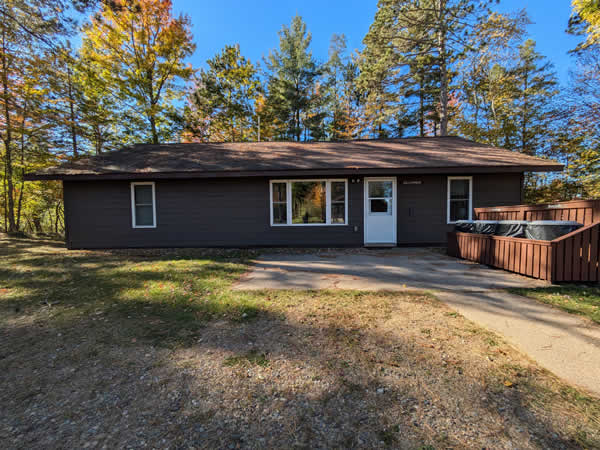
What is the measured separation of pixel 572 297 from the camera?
347cm

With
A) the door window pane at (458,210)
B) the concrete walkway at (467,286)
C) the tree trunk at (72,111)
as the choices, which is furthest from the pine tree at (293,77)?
the concrete walkway at (467,286)

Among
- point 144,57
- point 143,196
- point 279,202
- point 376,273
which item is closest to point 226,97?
point 144,57

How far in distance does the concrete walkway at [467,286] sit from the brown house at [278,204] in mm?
1161

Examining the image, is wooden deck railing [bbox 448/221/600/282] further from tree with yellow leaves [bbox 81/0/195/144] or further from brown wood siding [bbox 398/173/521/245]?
tree with yellow leaves [bbox 81/0/195/144]

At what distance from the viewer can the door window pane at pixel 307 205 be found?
26.9ft

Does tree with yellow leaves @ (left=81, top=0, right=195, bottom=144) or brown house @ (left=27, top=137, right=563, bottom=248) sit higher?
tree with yellow leaves @ (left=81, top=0, right=195, bottom=144)

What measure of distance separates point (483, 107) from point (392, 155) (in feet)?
38.0

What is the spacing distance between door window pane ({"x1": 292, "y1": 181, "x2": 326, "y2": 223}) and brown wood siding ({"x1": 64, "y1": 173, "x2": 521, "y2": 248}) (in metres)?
0.33

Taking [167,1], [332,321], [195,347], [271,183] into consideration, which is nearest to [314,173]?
[271,183]

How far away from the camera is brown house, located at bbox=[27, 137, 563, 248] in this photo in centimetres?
809

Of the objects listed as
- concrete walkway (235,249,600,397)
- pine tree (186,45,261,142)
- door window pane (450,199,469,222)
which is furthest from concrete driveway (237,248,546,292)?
pine tree (186,45,261,142)

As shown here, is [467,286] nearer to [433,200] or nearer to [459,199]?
[433,200]

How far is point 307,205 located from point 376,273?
12.7 ft

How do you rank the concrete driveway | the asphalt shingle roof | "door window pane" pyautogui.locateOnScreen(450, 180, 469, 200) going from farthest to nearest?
"door window pane" pyautogui.locateOnScreen(450, 180, 469, 200), the asphalt shingle roof, the concrete driveway
